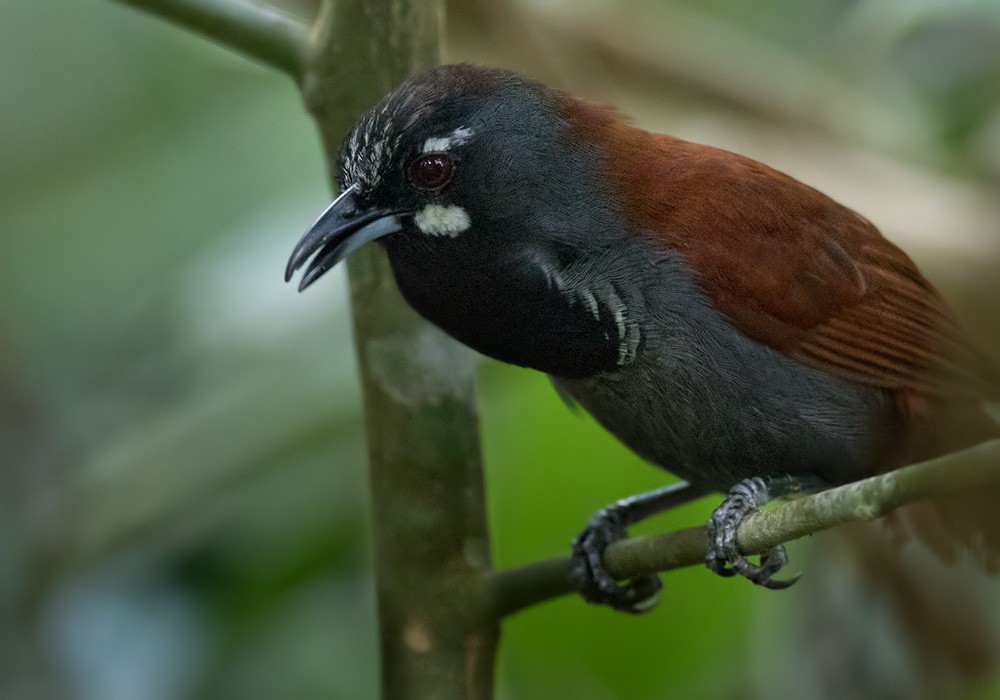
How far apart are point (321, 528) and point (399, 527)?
944mm

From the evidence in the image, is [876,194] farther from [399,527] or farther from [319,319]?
[399,527]

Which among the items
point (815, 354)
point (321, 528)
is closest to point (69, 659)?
point (321, 528)

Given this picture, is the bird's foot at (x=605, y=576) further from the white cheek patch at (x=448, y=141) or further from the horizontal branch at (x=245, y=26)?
the horizontal branch at (x=245, y=26)

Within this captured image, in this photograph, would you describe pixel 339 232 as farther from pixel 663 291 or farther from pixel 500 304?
pixel 663 291

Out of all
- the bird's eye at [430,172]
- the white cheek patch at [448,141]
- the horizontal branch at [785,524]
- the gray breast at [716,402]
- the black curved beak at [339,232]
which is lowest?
the horizontal branch at [785,524]

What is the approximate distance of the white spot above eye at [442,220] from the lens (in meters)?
2.32

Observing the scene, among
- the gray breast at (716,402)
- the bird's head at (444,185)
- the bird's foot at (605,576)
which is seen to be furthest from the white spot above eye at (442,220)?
the bird's foot at (605,576)

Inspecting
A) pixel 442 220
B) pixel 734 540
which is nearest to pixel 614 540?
pixel 734 540

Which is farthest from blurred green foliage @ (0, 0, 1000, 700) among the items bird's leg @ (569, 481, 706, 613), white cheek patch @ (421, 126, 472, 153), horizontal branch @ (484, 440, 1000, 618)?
white cheek patch @ (421, 126, 472, 153)

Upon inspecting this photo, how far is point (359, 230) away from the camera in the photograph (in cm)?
231

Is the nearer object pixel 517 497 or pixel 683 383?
pixel 683 383

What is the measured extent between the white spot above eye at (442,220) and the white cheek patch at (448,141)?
10cm

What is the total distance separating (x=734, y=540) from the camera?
225cm

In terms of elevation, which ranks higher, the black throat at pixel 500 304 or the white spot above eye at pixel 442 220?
the white spot above eye at pixel 442 220
